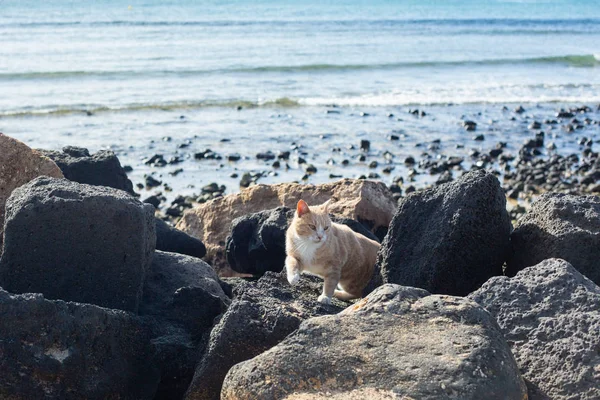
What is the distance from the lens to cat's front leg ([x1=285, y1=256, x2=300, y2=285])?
20.8ft

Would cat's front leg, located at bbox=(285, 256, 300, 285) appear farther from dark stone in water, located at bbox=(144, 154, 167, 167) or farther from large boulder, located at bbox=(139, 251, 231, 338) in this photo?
dark stone in water, located at bbox=(144, 154, 167, 167)

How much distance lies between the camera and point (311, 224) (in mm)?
6434

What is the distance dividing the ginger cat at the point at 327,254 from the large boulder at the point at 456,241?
0.54 m

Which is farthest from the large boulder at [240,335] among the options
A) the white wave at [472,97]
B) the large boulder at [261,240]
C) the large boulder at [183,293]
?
the white wave at [472,97]

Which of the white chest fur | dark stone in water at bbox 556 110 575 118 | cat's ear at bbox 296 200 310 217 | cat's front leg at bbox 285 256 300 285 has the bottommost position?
dark stone in water at bbox 556 110 575 118

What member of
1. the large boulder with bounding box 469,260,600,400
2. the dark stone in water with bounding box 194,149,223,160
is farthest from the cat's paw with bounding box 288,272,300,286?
the dark stone in water with bounding box 194,149,223,160

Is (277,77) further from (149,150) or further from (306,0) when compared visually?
(306,0)

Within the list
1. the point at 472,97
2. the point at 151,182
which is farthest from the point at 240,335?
the point at 472,97

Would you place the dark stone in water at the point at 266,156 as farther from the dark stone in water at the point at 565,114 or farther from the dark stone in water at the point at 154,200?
the dark stone in water at the point at 565,114

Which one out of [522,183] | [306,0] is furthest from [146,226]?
[306,0]

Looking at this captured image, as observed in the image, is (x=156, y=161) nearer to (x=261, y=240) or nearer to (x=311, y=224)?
(x=261, y=240)

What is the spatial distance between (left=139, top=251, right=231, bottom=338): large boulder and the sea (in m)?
6.52

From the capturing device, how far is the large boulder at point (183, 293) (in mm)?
5336

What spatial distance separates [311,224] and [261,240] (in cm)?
106
